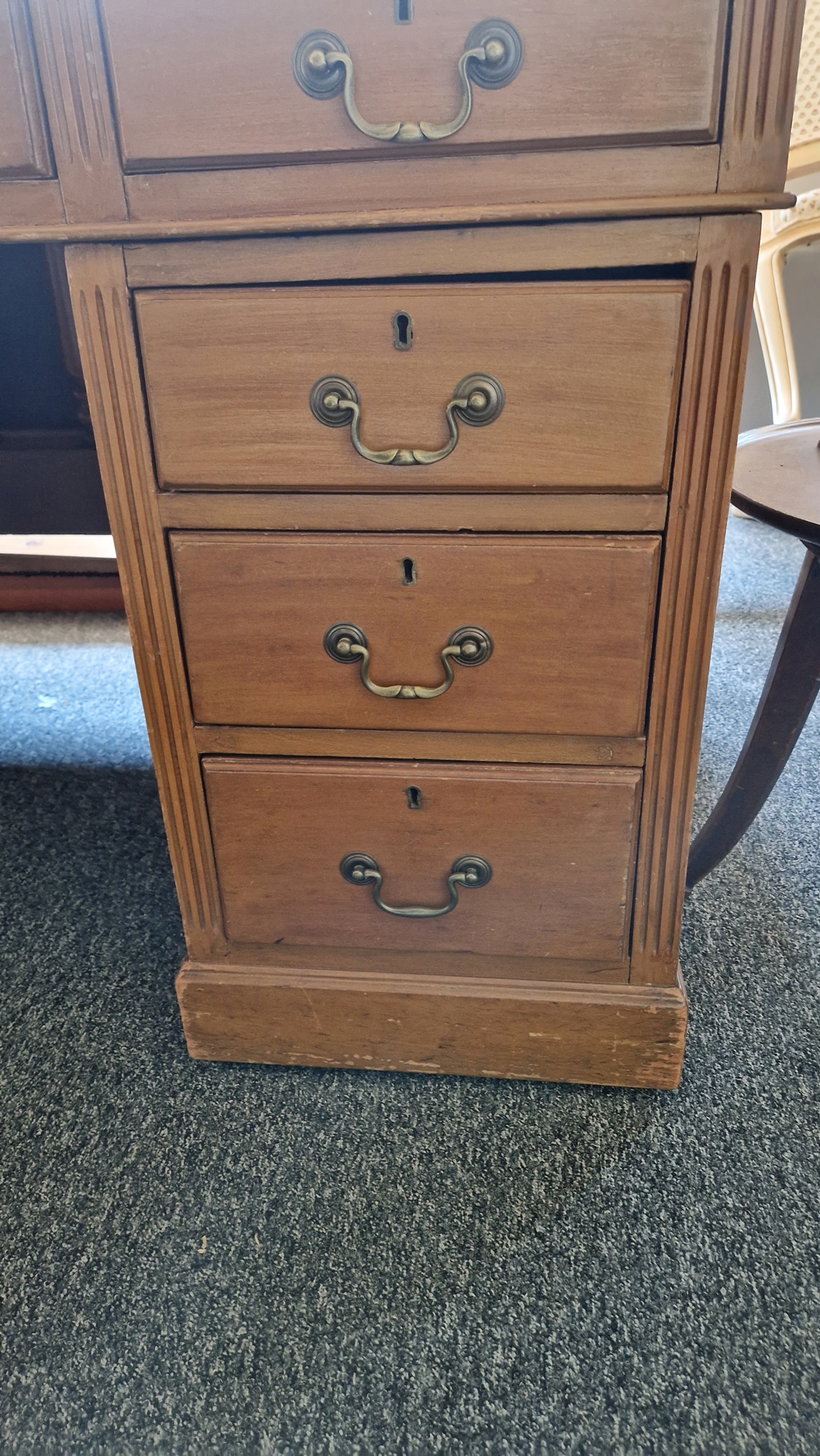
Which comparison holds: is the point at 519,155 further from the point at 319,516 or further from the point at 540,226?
the point at 319,516

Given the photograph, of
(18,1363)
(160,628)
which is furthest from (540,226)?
(18,1363)

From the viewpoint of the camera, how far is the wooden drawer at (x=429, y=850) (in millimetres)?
717

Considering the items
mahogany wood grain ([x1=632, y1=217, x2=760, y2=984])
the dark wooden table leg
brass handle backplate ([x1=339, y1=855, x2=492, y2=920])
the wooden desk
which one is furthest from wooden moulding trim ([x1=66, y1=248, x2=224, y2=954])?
the dark wooden table leg

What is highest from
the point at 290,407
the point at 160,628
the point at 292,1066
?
the point at 290,407

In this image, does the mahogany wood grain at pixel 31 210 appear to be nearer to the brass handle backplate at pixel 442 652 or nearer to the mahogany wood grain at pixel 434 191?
the mahogany wood grain at pixel 434 191

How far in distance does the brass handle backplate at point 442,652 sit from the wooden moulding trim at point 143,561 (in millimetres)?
126

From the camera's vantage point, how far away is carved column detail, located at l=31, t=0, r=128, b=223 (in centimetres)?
56

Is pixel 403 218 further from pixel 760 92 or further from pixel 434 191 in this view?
pixel 760 92

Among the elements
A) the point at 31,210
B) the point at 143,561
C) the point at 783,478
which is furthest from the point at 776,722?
the point at 31,210

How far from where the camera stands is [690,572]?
0.64m

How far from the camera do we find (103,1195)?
726mm

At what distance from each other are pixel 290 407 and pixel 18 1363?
66cm

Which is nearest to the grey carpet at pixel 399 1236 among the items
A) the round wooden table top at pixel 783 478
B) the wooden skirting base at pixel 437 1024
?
the wooden skirting base at pixel 437 1024

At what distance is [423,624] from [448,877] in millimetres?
212
